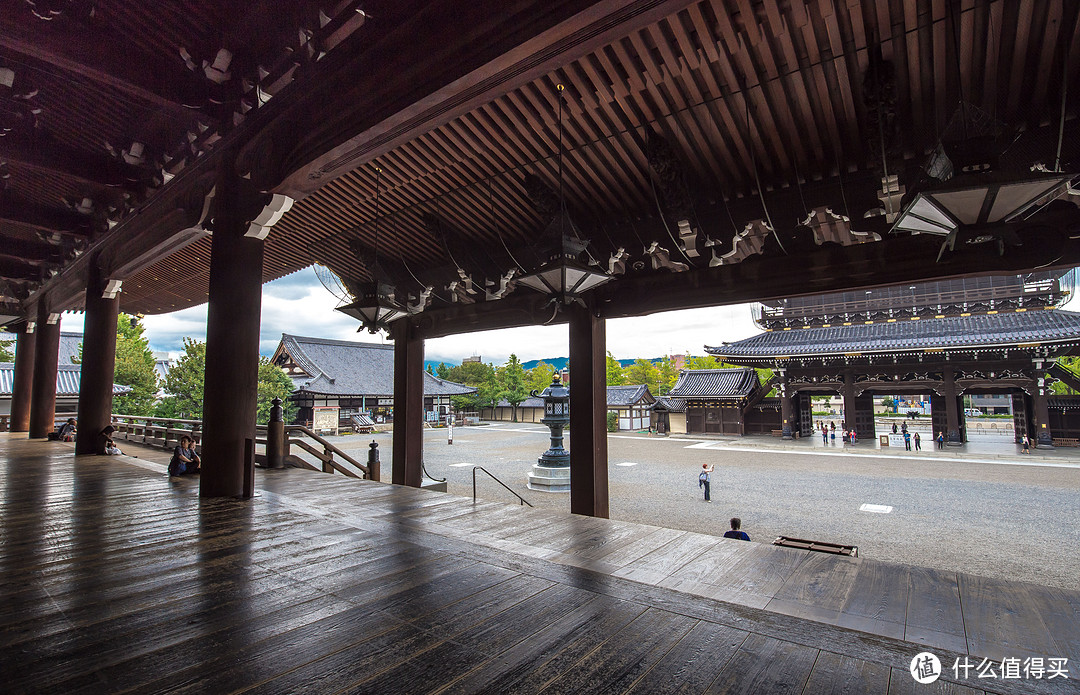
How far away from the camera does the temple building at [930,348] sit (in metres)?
15.4

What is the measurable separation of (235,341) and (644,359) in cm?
3334

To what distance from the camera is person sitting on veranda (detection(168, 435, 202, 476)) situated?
5.74 m

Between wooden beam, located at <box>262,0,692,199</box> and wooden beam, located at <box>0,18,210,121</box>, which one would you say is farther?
wooden beam, located at <box>0,18,210,121</box>

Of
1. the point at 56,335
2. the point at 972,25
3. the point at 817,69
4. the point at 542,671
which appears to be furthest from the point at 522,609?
the point at 56,335

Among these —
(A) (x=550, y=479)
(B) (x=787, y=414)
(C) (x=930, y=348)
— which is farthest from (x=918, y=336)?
(A) (x=550, y=479)

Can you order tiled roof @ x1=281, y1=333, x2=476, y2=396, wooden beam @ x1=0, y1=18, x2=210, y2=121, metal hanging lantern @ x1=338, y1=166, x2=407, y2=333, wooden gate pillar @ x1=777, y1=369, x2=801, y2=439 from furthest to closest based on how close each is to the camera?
tiled roof @ x1=281, y1=333, x2=476, y2=396 < wooden gate pillar @ x1=777, y1=369, x2=801, y2=439 < metal hanging lantern @ x1=338, y1=166, x2=407, y2=333 < wooden beam @ x1=0, y1=18, x2=210, y2=121

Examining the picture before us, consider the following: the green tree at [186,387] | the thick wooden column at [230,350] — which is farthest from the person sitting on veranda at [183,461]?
the green tree at [186,387]

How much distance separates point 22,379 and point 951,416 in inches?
1077

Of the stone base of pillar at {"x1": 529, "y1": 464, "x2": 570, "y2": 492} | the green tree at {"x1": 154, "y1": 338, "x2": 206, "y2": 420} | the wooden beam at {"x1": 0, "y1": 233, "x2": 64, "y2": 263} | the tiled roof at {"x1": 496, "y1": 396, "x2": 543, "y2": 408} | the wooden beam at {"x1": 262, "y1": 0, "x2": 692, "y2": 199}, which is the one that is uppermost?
the wooden beam at {"x1": 0, "y1": 233, "x2": 64, "y2": 263}

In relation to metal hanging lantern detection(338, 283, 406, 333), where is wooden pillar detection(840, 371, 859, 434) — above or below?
below

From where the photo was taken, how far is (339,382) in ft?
95.0

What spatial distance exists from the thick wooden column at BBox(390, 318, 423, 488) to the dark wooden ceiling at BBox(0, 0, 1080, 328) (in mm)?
2532

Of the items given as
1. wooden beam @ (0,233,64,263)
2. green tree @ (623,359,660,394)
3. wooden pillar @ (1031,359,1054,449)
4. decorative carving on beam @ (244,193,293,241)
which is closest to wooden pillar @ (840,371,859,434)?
wooden pillar @ (1031,359,1054,449)

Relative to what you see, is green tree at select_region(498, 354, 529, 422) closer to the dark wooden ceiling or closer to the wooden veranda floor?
the dark wooden ceiling
